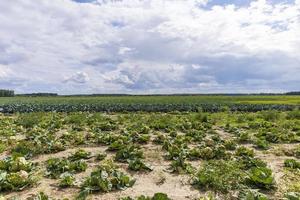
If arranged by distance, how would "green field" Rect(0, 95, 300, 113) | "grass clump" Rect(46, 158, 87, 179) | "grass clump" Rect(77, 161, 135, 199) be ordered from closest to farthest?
"grass clump" Rect(77, 161, 135, 199), "grass clump" Rect(46, 158, 87, 179), "green field" Rect(0, 95, 300, 113)

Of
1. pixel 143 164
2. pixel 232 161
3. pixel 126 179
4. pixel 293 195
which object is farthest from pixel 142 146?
pixel 293 195

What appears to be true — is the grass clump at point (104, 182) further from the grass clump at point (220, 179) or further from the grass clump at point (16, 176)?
the grass clump at point (220, 179)

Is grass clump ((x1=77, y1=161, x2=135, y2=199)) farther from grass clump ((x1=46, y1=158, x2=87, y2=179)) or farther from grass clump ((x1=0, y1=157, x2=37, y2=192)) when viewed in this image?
grass clump ((x1=0, y1=157, x2=37, y2=192))

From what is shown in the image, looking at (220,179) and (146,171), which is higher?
(220,179)

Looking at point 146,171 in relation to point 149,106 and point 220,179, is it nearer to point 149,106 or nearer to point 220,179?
point 220,179

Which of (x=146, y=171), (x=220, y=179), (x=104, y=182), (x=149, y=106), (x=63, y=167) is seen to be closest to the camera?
(x=104, y=182)

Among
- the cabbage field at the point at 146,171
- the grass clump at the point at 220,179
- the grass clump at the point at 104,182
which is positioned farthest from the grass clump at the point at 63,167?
the grass clump at the point at 220,179

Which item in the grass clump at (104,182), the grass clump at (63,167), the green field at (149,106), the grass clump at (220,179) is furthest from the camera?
the green field at (149,106)

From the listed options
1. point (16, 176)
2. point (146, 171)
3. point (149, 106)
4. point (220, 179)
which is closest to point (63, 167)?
point (16, 176)

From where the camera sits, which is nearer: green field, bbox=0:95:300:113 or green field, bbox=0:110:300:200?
green field, bbox=0:110:300:200

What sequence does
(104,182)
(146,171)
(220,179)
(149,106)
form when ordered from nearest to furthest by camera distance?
(104,182), (220,179), (146,171), (149,106)

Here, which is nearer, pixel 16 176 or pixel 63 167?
pixel 16 176

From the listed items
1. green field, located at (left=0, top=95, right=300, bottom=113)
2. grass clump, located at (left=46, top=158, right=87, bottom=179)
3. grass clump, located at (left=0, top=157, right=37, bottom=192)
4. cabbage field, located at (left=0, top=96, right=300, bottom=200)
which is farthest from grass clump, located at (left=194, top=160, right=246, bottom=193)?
green field, located at (left=0, top=95, right=300, bottom=113)

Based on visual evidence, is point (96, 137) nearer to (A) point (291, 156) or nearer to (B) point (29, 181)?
(B) point (29, 181)
